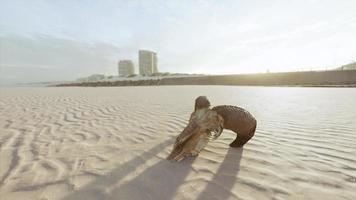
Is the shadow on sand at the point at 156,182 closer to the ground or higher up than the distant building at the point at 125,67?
closer to the ground

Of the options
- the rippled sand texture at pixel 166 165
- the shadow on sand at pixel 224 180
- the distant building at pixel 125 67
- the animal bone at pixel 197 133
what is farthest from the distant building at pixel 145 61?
the shadow on sand at pixel 224 180

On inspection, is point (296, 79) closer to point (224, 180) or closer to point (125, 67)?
point (224, 180)

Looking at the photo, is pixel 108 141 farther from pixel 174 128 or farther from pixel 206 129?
pixel 206 129

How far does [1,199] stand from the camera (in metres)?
2.20

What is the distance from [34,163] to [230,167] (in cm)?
262

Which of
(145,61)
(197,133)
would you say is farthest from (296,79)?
(145,61)

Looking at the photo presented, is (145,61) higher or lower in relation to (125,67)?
higher

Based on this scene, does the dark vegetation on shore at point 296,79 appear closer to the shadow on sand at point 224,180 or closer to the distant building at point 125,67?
the shadow on sand at point 224,180

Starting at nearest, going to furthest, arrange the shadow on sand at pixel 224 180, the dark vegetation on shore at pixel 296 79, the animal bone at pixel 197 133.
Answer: the shadow on sand at pixel 224 180, the animal bone at pixel 197 133, the dark vegetation on shore at pixel 296 79

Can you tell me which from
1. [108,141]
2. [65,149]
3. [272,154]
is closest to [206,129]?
[272,154]

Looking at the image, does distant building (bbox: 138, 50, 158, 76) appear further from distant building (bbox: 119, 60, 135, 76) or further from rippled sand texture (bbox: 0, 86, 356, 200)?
rippled sand texture (bbox: 0, 86, 356, 200)

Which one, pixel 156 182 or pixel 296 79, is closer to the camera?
pixel 156 182

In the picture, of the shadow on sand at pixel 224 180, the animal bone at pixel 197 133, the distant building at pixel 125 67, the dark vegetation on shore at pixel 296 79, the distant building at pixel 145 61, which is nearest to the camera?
the shadow on sand at pixel 224 180

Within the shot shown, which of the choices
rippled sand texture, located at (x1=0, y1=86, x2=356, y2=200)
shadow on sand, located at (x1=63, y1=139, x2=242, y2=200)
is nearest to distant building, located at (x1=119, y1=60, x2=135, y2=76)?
rippled sand texture, located at (x1=0, y1=86, x2=356, y2=200)
